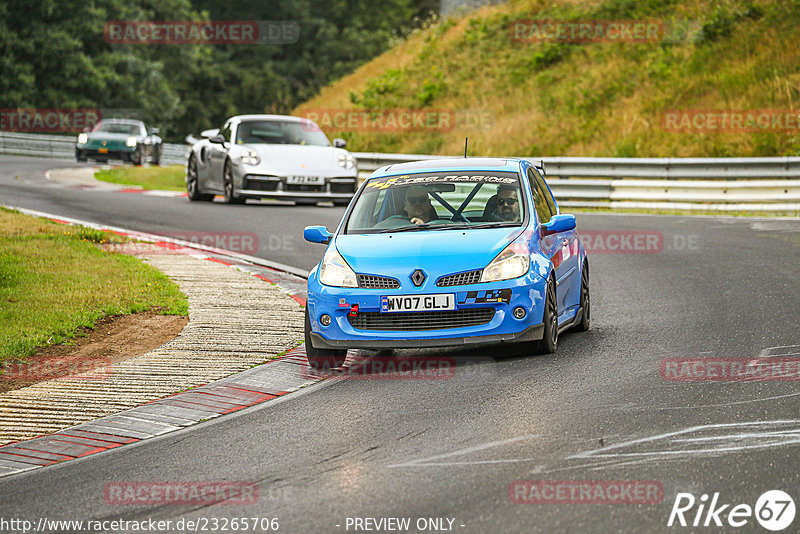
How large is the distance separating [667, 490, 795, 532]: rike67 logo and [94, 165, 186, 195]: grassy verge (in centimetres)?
2323

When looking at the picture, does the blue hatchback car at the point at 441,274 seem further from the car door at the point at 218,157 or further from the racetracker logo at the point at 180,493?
the car door at the point at 218,157

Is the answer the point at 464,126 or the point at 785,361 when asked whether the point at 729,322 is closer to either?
the point at 785,361

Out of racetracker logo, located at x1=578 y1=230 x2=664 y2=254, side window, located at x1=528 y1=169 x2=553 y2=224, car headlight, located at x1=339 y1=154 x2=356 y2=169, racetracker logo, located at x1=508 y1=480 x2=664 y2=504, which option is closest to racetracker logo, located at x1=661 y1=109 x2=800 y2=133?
racetracker logo, located at x1=578 y1=230 x2=664 y2=254

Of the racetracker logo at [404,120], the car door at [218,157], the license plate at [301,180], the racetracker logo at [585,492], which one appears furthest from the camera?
the racetracker logo at [404,120]

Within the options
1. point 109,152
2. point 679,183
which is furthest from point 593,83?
point 109,152

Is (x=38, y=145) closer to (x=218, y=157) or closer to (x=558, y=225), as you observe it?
(x=218, y=157)

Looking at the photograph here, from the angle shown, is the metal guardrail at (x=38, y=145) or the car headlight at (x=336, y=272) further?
the metal guardrail at (x=38, y=145)

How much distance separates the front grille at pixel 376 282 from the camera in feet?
28.5

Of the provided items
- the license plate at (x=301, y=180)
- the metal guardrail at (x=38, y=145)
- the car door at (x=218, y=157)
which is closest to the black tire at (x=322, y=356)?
the license plate at (x=301, y=180)

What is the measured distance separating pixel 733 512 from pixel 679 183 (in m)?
18.0

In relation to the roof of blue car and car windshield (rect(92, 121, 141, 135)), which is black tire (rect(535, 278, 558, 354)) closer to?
the roof of blue car

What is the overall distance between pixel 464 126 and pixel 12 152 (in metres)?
19.8

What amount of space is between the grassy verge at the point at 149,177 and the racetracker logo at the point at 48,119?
20952mm

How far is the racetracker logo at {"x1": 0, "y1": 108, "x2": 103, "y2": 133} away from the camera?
51344mm
